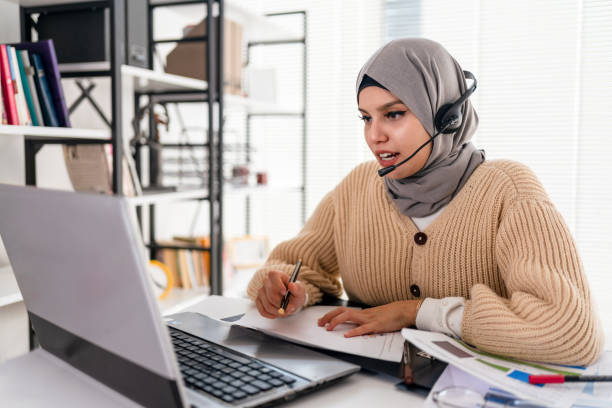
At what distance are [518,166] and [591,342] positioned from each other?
1.29 ft

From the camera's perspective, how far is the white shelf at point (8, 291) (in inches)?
55.7

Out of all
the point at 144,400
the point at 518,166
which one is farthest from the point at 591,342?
the point at 144,400

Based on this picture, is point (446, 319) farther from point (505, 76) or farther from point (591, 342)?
point (505, 76)

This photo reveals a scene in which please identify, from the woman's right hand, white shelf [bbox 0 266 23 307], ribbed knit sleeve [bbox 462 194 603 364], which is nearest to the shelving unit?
white shelf [bbox 0 266 23 307]

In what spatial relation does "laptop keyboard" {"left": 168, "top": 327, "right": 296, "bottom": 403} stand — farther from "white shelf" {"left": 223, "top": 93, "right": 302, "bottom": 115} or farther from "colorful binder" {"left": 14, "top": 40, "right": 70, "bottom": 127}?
"white shelf" {"left": 223, "top": 93, "right": 302, "bottom": 115}

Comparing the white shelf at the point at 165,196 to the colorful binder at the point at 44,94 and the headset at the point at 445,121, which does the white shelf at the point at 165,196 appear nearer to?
the colorful binder at the point at 44,94

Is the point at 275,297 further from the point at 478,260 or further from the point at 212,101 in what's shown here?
the point at 212,101

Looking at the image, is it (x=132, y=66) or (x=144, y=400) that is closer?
(x=144, y=400)

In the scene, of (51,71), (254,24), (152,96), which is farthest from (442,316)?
(254,24)

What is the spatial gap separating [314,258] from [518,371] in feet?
1.92

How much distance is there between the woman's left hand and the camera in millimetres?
879

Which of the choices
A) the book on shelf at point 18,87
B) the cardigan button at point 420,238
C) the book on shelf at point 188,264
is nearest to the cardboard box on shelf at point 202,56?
the book on shelf at point 188,264

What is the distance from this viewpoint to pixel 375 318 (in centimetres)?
90

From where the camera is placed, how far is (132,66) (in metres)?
1.86
